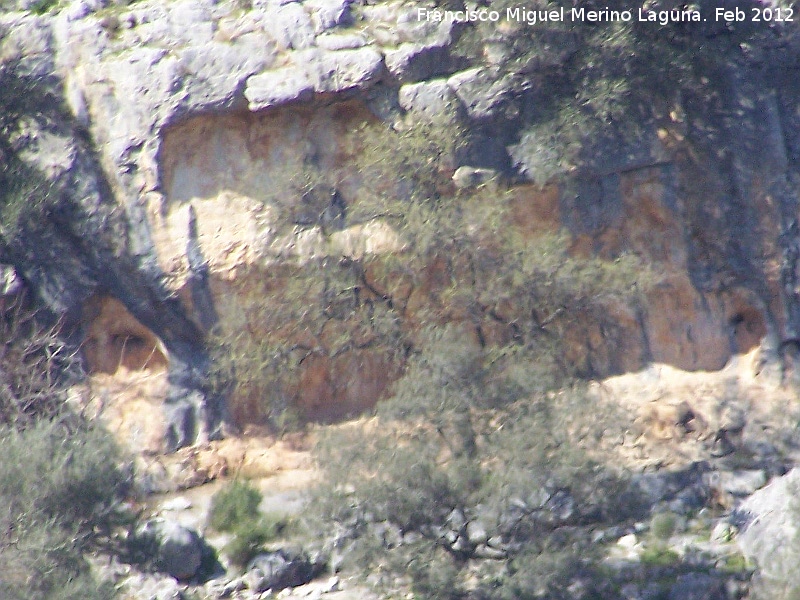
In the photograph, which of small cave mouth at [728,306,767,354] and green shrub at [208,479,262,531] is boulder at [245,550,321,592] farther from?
small cave mouth at [728,306,767,354]

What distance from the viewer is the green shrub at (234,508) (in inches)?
539

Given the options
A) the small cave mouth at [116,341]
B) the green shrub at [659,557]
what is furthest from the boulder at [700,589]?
the small cave mouth at [116,341]

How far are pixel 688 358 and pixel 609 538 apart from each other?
13.4 feet

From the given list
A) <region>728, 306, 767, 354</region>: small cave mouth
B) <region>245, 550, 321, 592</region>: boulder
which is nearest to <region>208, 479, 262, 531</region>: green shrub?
<region>245, 550, 321, 592</region>: boulder

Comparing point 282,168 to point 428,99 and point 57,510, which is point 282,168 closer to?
point 428,99

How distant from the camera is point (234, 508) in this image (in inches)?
544

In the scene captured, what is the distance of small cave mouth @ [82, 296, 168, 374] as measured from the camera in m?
15.5

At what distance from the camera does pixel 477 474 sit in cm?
1123

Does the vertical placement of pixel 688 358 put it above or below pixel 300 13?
below

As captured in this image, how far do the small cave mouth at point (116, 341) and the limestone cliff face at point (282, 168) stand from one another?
0.10 m

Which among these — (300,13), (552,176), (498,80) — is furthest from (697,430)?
(300,13)

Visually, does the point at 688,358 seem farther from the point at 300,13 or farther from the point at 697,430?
the point at 300,13

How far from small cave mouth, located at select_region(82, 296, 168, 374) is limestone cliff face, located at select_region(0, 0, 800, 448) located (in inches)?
3.9

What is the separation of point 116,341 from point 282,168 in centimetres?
375
